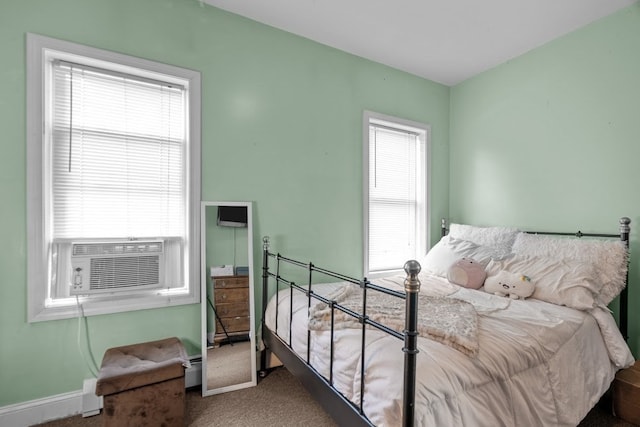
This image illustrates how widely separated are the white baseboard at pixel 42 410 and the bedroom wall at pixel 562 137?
3.46m

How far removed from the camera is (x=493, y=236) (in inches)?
107

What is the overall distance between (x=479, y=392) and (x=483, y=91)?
2.92 metres

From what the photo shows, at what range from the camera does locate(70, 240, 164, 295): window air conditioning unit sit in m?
1.82

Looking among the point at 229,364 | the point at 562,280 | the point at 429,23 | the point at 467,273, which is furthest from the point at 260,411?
the point at 429,23

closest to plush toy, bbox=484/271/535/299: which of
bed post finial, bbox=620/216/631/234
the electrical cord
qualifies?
bed post finial, bbox=620/216/631/234

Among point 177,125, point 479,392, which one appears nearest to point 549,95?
point 479,392

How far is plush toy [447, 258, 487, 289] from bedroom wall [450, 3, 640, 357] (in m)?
0.84

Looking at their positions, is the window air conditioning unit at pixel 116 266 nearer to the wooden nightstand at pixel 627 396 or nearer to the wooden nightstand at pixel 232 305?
the wooden nightstand at pixel 232 305

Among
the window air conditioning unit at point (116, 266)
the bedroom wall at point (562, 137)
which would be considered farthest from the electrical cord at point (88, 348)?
the bedroom wall at point (562, 137)

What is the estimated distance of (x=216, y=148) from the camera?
2240 millimetres

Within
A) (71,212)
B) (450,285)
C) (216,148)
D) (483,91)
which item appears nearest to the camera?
(71,212)

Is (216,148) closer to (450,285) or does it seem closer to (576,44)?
(450,285)

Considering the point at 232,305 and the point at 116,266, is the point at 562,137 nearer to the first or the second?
the point at 232,305

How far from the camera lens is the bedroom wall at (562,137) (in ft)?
7.18
